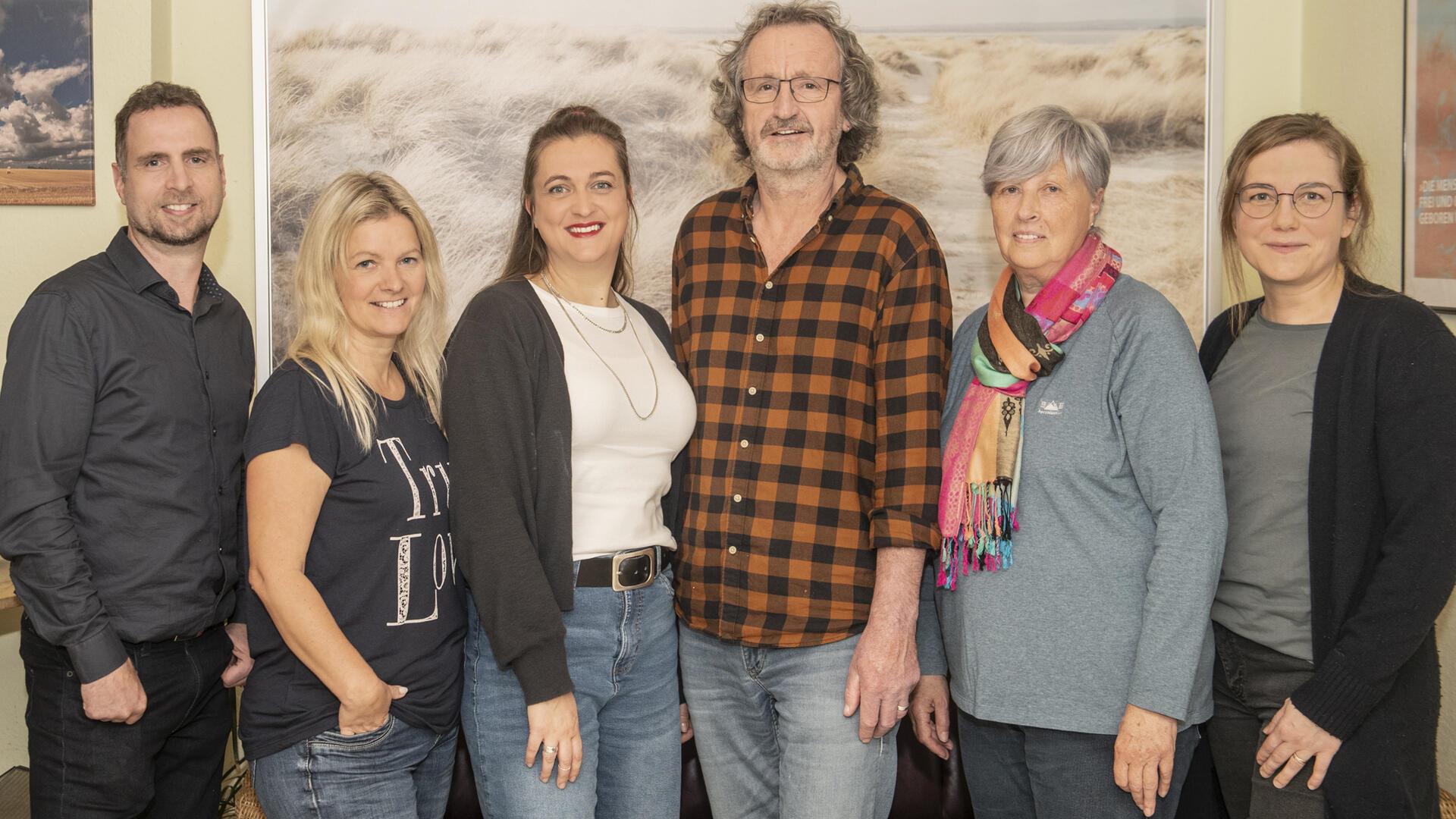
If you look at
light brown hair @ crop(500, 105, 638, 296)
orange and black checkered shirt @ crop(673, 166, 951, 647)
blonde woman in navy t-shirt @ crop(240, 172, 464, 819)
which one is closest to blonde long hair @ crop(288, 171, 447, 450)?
blonde woman in navy t-shirt @ crop(240, 172, 464, 819)

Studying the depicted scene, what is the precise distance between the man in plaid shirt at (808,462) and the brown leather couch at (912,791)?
542 mm

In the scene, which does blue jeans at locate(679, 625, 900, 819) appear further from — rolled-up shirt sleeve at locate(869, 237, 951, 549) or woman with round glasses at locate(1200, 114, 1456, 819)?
woman with round glasses at locate(1200, 114, 1456, 819)

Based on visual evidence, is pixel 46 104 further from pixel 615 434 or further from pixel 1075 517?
pixel 1075 517

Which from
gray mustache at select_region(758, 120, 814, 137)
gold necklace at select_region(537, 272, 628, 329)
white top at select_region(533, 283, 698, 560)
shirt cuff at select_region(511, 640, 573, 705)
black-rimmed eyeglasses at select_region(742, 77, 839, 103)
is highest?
black-rimmed eyeglasses at select_region(742, 77, 839, 103)

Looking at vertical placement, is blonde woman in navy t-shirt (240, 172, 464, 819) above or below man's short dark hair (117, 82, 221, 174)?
below

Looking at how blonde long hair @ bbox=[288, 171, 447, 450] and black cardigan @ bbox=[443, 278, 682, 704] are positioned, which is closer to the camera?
black cardigan @ bbox=[443, 278, 682, 704]

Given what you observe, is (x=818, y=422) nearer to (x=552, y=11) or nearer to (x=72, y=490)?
(x=72, y=490)

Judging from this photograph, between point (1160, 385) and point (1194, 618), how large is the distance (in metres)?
0.38

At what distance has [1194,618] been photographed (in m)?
1.61

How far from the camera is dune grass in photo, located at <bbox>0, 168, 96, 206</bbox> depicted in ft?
8.50

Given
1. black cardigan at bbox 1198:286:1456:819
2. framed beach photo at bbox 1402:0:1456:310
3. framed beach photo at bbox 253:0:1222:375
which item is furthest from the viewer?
framed beach photo at bbox 253:0:1222:375

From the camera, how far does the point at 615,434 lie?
1784 millimetres

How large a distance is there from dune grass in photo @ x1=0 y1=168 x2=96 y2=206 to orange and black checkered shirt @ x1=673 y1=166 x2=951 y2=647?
188 centimetres

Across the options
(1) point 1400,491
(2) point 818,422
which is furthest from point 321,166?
(1) point 1400,491
